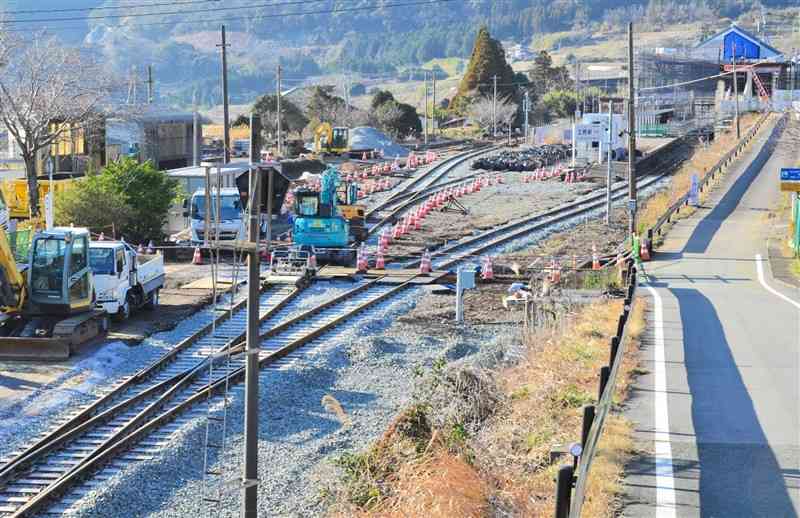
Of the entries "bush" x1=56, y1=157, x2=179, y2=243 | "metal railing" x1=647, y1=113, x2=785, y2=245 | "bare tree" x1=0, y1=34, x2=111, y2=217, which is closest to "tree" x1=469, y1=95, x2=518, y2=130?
"metal railing" x1=647, y1=113, x2=785, y2=245

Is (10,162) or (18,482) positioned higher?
(10,162)

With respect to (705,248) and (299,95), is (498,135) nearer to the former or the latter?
(299,95)

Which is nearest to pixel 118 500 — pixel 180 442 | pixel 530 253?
pixel 180 442

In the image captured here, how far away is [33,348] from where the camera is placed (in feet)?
74.7

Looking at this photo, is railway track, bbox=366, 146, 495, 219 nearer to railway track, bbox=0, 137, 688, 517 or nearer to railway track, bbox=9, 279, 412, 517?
railway track, bbox=0, 137, 688, 517

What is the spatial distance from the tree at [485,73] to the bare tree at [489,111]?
3.44 metres

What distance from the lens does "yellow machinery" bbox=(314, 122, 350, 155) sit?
77062mm

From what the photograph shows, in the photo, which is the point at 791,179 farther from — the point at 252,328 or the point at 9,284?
the point at 252,328

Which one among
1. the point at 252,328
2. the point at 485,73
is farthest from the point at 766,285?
the point at 485,73

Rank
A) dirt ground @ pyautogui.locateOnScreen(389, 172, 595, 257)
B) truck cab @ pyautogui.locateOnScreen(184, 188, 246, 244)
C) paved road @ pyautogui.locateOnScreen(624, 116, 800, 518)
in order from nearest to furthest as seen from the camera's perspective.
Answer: paved road @ pyautogui.locateOnScreen(624, 116, 800, 518), truck cab @ pyautogui.locateOnScreen(184, 188, 246, 244), dirt ground @ pyautogui.locateOnScreen(389, 172, 595, 257)

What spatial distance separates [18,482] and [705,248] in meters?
24.6

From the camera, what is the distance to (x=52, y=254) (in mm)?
23844

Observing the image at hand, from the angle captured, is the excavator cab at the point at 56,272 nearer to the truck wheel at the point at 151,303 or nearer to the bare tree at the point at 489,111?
the truck wheel at the point at 151,303

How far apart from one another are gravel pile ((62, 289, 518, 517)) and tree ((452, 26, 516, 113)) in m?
93.4
